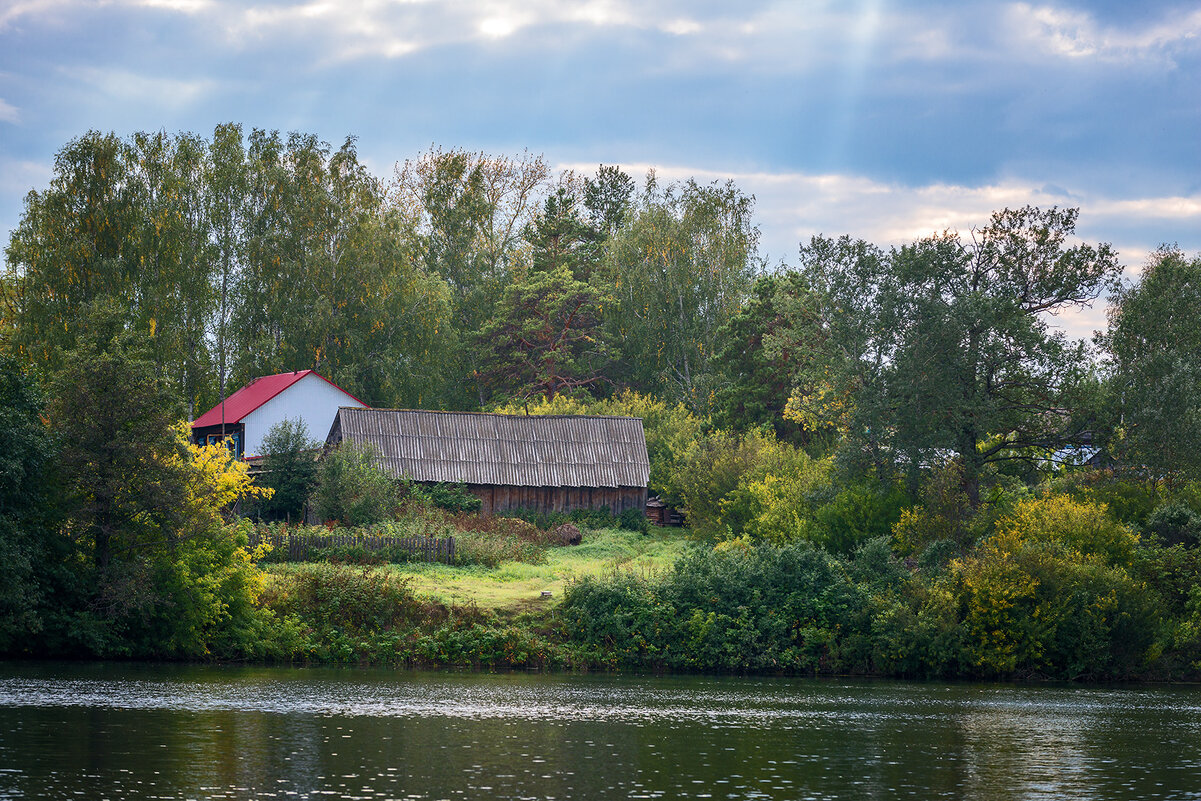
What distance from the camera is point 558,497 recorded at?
58.4 m

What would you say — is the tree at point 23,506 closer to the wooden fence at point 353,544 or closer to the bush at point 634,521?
the wooden fence at point 353,544

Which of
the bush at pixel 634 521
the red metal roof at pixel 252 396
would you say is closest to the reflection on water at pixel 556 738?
the bush at pixel 634 521

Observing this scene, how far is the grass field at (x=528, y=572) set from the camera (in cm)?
3984

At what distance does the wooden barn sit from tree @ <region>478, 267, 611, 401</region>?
2030 cm

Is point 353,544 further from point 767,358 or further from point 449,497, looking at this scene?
point 767,358

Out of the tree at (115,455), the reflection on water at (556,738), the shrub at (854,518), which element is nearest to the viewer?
the reflection on water at (556,738)

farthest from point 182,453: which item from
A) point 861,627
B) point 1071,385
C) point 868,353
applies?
point 1071,385

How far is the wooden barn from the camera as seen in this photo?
188 feet

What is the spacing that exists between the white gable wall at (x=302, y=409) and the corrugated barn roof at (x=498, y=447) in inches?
244

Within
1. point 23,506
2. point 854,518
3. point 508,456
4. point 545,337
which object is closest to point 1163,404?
point 854,518

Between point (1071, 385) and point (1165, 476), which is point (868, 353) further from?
point (1165, 476)

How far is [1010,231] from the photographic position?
51.2 m

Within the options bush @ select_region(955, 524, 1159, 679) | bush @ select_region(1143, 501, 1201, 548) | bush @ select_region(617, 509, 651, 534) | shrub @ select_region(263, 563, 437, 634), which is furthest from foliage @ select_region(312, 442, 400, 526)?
bush @ select_region(1143, 501, 1201, 548)

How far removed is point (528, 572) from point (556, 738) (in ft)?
67.9
